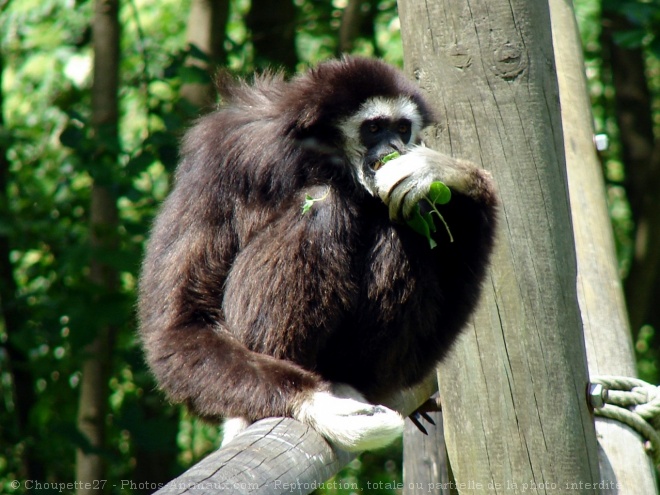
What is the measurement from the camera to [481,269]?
311 centimetres

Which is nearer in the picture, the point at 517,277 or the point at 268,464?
the point at 268,464

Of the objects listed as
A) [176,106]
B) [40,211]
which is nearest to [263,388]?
[176,106]

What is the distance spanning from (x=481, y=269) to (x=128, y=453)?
4890 millimetres

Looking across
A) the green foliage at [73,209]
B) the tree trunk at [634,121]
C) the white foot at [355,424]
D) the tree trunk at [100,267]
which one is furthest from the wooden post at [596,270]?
the tree trunk at [634,121]

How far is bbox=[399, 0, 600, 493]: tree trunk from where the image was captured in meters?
2.91

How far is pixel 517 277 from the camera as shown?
302 cm

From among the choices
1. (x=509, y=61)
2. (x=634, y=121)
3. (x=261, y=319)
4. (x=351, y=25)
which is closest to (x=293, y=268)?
(x=261, y=319)

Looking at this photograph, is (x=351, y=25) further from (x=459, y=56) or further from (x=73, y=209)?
(x=459, y=56)

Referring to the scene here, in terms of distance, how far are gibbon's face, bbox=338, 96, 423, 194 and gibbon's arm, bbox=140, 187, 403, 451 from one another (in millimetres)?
380

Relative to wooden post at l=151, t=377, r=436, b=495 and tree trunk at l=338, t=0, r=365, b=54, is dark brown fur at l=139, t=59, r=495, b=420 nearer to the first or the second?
wooden post at l=151, t=377, r=436, b=495

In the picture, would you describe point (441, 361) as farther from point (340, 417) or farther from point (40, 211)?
point (40, 211)

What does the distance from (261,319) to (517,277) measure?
39.2 inches

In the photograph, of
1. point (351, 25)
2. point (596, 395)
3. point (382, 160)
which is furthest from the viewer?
point (351, 25)

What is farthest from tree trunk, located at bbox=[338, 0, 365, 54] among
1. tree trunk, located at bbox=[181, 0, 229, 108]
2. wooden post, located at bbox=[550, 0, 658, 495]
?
wooden post, located at bbox=[550, 0, 658, 495]
